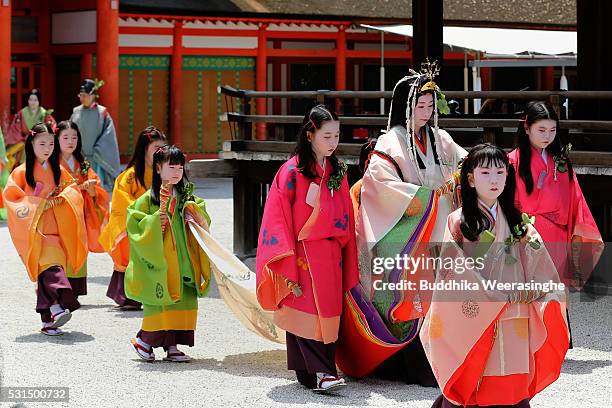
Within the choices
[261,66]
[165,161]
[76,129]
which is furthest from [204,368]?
[261,66]

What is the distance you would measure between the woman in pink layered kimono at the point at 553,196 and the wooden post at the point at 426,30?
4132 mm

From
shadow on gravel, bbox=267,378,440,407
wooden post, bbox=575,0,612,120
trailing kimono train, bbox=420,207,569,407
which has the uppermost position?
wooden post, bbox=575,0,612,120

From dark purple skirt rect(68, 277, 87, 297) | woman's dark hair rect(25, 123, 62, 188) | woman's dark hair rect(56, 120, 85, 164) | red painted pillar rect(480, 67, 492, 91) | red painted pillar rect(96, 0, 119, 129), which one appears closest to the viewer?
woman's dark hair rect(25, 123, 62, 188)

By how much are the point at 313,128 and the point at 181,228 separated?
1.23 m

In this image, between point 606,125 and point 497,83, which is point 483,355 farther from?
point 497,83

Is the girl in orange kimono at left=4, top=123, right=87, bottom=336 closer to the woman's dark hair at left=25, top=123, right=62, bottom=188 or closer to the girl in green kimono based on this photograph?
the woman's dark hair at left=25, top=123, right=62, bottom=188

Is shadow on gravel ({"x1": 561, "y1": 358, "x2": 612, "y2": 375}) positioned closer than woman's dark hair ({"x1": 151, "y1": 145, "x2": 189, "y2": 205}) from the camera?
Yes

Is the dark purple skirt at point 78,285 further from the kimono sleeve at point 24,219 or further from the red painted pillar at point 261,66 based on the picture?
the red painted pillar at point 261,66

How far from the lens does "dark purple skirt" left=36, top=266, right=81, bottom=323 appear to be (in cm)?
855

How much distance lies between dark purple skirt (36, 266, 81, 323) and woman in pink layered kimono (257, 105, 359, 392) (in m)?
2.09

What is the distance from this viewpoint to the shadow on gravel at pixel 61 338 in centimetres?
834

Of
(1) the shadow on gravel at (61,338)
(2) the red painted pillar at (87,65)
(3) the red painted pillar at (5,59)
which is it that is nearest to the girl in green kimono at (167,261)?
(1) the shadow on gravel at (61,338)

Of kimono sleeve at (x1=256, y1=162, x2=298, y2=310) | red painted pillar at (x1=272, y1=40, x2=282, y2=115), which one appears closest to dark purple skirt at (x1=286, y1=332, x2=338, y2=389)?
kimono sleeve at (x1=256, y1=162, x2=298, y2=310)

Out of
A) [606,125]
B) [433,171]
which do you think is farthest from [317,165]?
[606,125]
